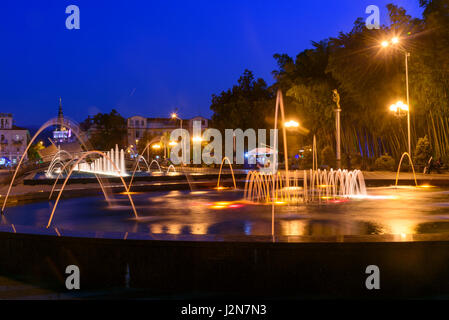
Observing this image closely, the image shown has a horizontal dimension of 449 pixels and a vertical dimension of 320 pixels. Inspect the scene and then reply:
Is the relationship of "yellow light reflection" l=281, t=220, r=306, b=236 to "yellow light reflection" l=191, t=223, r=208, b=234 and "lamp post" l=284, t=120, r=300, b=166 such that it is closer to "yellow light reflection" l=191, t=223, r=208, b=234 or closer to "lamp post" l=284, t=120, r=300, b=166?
"yellow light reflection" l=191, t=223, r=208, b=234

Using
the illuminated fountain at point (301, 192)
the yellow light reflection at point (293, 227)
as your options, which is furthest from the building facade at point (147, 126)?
the yellow light reflection at point (293, 227)

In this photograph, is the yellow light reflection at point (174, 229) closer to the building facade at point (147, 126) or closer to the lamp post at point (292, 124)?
the lamp post at point (292, 124)

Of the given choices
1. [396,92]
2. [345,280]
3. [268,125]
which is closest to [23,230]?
[345,280]

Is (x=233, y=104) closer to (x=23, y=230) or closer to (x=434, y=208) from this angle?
(x=434, y=208)

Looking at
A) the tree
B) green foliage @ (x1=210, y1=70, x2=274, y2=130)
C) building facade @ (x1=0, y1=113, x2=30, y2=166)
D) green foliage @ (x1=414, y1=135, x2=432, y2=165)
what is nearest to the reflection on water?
green foliage @ (x1=414, y1=135, x2=432, y2=165)

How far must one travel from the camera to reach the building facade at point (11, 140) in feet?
404

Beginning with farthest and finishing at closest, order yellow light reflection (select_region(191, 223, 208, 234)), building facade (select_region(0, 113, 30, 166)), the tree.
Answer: building facade (select_region(0, 113, 30, 166)) < the tree < yellow light reflection (select_region(191, 223, 208, 234))

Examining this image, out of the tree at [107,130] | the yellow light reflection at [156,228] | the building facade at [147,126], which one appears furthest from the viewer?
the building facade at [147,126]

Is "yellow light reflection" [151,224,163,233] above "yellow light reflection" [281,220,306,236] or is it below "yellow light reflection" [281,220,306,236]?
above

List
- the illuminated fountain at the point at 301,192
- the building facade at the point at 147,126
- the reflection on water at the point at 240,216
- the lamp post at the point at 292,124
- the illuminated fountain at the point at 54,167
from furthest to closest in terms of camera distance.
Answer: the building facade at the point at 147,126 → the lamp post at the point at 292,124 → the illuminated fountain at the point at 54,167 → the illuminated fountain at the point at 301,192 → the reflection on water at the point at 240,216

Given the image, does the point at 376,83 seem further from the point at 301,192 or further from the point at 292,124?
the point at 301,192

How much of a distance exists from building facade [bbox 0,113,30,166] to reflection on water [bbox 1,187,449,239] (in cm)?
12030

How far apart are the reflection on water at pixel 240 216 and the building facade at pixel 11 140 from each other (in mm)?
120295

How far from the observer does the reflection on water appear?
330 inches
